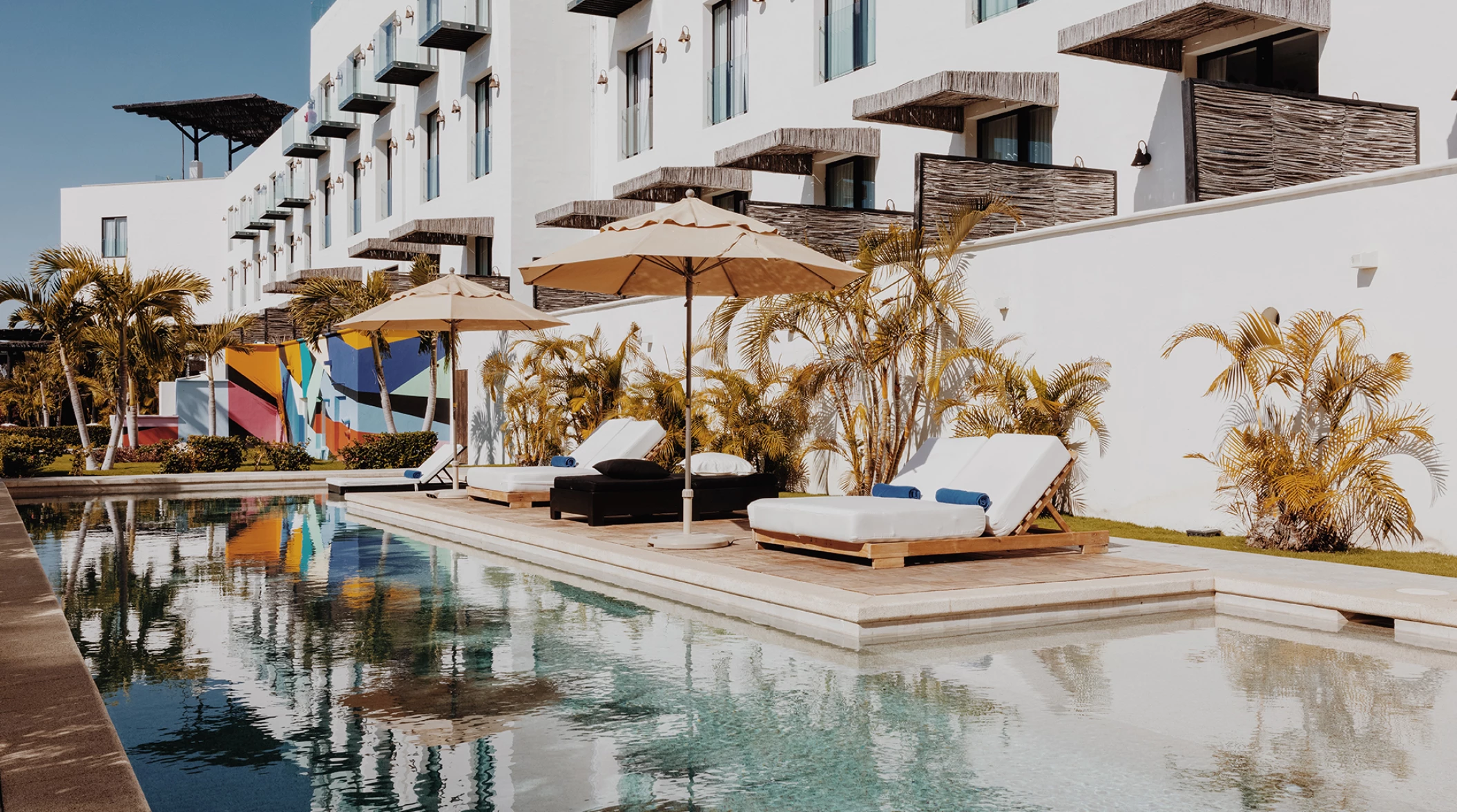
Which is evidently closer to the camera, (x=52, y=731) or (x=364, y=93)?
(x=52, y=731)

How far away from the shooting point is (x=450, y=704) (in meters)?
5.29

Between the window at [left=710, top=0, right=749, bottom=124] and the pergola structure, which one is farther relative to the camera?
the pergola structure

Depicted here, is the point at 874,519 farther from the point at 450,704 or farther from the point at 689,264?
the point at 450,704

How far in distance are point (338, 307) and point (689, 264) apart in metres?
Answer: 17.2

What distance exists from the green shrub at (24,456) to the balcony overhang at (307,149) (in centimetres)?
1858

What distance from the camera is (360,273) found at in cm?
3138

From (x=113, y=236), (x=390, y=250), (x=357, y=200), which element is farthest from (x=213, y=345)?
(x=113, y=236)

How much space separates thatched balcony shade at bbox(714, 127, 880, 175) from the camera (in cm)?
1780

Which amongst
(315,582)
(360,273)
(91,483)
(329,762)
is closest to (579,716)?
(329,762)

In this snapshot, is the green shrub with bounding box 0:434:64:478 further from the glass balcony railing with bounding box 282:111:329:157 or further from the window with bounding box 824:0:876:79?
the glass balcony railing with bounding box 282:111:329:157

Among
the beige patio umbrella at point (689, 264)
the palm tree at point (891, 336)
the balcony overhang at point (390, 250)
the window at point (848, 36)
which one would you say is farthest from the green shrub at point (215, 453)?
the beige patio umbrella at point (689, 264)

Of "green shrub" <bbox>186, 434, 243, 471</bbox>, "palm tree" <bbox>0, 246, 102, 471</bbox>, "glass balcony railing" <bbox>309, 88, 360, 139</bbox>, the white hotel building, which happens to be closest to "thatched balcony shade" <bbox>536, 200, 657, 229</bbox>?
the white hotel building

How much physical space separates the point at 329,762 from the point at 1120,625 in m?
4.66

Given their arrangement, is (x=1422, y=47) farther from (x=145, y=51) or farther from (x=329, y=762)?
(x=145, y=51)
